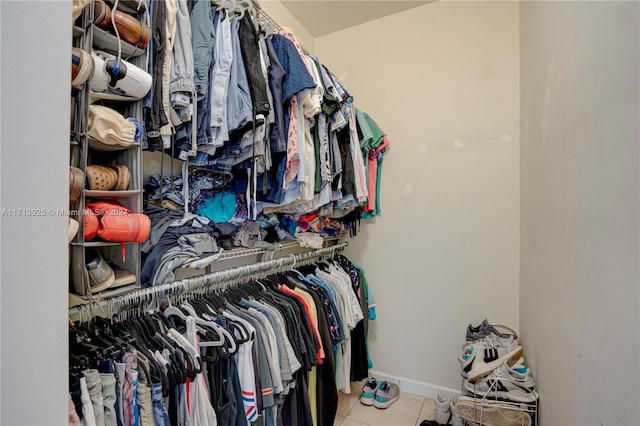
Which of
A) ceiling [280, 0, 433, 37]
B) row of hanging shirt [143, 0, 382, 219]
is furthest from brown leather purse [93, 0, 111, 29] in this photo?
ceiling [280, 0, 433, 37]

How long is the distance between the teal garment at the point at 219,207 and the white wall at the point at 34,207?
96cm

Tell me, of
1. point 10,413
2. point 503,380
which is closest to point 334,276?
point 503,380

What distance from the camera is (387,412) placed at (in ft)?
6.78

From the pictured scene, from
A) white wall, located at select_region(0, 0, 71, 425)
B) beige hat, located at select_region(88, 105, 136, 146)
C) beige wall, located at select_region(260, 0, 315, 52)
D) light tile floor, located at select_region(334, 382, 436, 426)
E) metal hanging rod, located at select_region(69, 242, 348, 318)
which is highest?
beige wall, located at select_region(260, 0, 315, 52)

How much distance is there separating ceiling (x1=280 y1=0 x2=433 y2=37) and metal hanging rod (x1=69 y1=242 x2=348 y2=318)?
6.16 ft

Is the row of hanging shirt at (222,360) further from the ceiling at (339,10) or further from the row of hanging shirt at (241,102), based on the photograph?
the ceiling at (339,10)

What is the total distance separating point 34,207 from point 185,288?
835 mm

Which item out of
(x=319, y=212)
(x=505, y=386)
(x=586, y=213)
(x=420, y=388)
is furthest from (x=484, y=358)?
(x=319, y=212)

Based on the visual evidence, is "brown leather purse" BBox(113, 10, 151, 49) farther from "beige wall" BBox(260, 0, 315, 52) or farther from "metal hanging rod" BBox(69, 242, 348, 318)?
"beige wall" BBox(260, 0, 315, 52)

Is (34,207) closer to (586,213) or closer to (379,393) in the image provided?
(586,213)

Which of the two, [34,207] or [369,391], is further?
[369,391]

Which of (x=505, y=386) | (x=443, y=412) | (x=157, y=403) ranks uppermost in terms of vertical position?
(x=157, y=403)

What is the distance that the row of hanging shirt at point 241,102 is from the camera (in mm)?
1095

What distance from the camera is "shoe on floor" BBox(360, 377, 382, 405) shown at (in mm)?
2143
